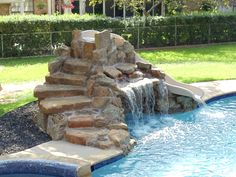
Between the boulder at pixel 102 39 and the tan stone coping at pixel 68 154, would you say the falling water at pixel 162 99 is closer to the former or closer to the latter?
the boulder at pixel 102 39

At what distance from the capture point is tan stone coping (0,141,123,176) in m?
7.27

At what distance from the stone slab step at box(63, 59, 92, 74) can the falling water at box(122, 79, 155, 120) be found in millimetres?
952

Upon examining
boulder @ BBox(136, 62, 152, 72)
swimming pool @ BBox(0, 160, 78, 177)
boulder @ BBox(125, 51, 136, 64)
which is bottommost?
swimming pool @ BBox(0, 160, 78, 177)

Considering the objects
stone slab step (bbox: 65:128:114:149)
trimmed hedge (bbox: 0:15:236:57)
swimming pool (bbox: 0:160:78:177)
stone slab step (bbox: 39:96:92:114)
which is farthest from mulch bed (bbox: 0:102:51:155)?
trimmed hedge (bbox: 0:15:236:57)

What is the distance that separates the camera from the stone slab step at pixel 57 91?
1001cm

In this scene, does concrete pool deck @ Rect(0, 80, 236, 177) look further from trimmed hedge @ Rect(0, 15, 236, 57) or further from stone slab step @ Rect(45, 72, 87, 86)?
trimmed hedge @ Rect(0, 15, 236, 57)

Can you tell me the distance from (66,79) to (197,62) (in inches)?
377

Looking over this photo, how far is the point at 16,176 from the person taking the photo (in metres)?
7.38

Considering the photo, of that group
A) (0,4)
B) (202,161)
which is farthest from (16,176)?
(0,4)

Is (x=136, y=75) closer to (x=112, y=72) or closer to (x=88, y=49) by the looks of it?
(x=112, y=72)

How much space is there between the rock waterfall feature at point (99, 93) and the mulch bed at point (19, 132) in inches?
8.7

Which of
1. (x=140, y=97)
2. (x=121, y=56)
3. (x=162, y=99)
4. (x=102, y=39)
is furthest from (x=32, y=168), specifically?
(x=162, y=99)

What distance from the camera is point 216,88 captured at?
44.6 ft

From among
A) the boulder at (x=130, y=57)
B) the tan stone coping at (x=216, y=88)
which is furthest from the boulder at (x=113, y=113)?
the tan stone coping at (x=216, y=88)
